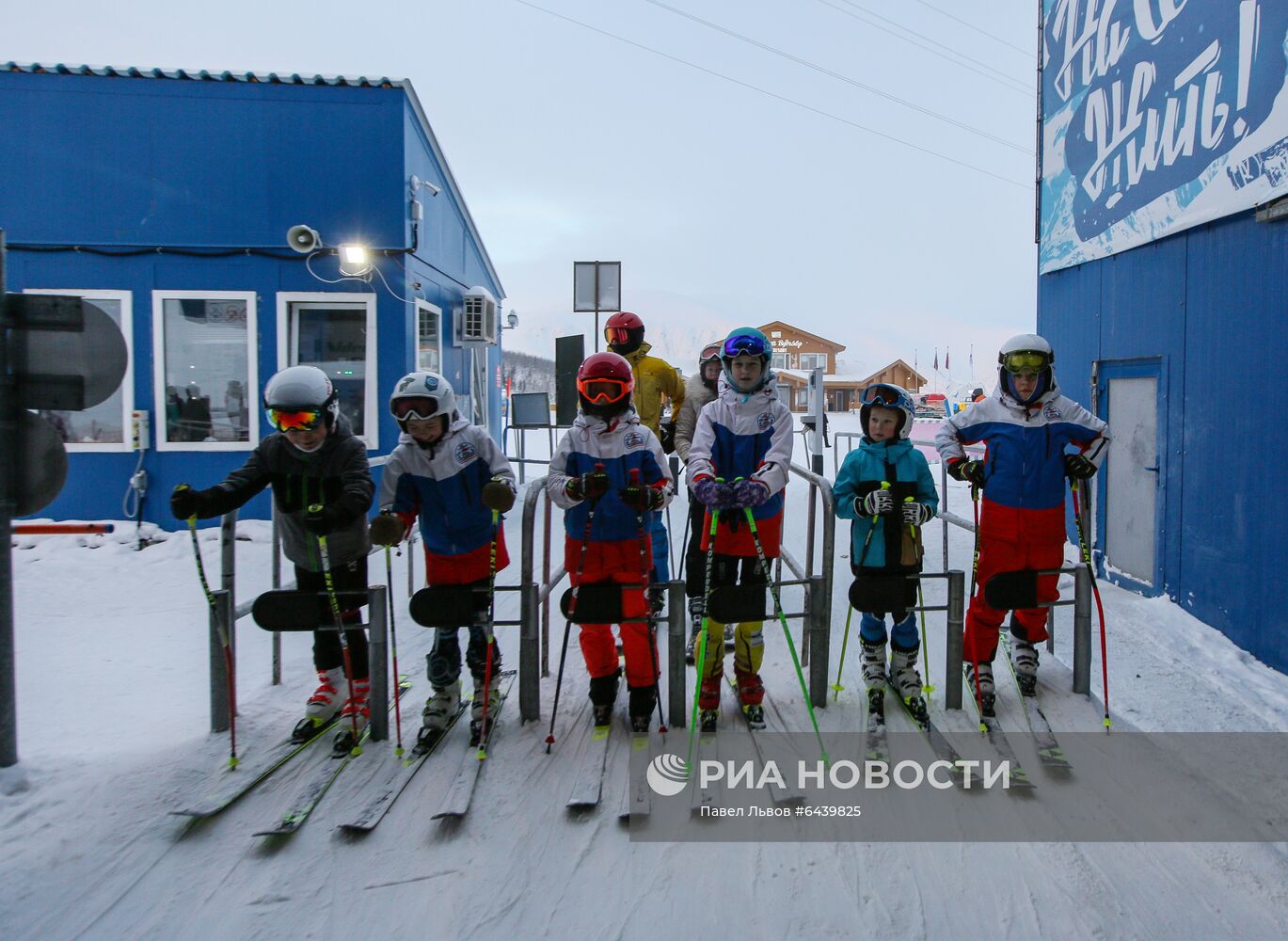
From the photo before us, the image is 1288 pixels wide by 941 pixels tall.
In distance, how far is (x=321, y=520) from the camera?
356cm

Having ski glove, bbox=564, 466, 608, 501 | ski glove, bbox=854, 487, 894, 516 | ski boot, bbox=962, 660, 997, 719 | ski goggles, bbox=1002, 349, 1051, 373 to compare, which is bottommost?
ski boot, bbox=962, 660, 997, 719

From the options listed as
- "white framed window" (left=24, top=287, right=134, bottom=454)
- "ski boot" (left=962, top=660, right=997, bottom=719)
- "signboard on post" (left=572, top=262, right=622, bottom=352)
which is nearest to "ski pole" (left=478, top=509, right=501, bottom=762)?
"ski boot" (left=962, top=660, right=997, bottom=719)

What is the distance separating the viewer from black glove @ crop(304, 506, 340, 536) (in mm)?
3549

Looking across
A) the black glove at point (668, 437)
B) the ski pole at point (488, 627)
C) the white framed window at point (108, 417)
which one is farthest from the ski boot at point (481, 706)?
the white framed window at point (108, 417)

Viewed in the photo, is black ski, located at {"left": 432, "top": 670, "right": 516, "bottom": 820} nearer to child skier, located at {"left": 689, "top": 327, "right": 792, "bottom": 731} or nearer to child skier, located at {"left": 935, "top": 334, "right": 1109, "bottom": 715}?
child skier, located at {"left": 689, "top": 327, "right": 792, "bottom": 731}

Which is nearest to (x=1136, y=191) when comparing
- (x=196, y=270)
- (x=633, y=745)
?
(x=633, y=745)

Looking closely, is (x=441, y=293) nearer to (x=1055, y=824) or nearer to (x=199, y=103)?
(x=199, y=103)

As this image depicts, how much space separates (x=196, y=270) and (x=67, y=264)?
1.34m

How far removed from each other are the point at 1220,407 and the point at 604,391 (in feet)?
15.8

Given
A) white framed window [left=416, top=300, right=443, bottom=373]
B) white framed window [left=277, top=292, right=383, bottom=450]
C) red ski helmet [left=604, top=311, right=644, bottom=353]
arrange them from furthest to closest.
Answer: white framed window [left=416, top=300, right=443, bottom=373] < white framed window [left=277, top=292, right=383, bottom=450] < red ski helmet [left=604, top=311, right=644, bottom=353]

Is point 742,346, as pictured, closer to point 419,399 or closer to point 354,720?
point 419,399

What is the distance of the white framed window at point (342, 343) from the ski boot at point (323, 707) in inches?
203

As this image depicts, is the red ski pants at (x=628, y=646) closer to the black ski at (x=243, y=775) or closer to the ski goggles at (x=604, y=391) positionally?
the ski goggles at (x=604, y=391)

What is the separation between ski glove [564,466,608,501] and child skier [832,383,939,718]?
1248 millimetres
